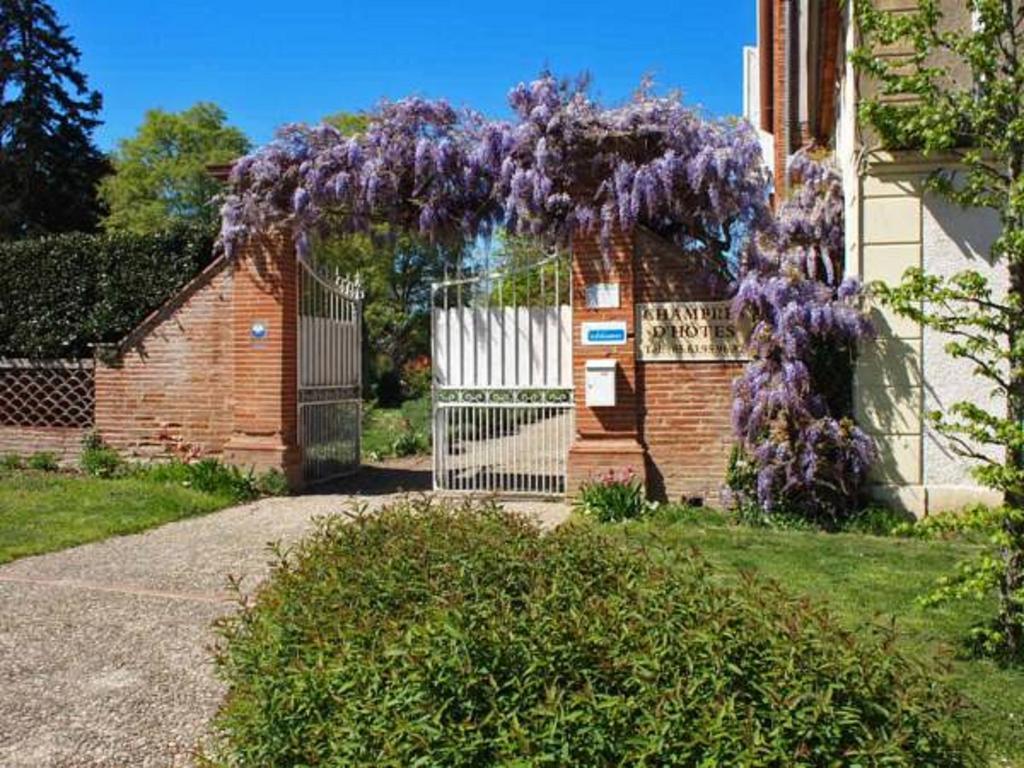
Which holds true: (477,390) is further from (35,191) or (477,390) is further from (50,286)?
(35,191)

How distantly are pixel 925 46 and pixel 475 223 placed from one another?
237 inches

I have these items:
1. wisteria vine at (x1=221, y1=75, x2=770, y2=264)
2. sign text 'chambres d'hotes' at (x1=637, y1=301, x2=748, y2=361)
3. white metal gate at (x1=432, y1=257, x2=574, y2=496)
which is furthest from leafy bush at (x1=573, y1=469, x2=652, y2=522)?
wisteria vine at (x1=221, y1=75, x2=770, y2=264)

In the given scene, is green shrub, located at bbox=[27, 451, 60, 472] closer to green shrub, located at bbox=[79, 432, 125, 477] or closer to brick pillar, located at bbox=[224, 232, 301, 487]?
green shrub, located at bbox=[79, 432, 125, 477]

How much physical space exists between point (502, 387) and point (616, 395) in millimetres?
1412

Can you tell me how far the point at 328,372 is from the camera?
Result: 1191cm

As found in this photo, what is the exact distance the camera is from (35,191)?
3119 centimetres

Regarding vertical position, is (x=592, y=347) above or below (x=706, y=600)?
above

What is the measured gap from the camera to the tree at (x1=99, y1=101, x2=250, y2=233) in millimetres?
42594

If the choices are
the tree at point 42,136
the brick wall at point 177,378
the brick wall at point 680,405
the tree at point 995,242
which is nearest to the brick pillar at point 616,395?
the brick wall at point 680,405

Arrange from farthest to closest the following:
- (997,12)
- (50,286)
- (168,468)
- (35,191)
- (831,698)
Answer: (35,191), (50,286), (168,468), (997,12), (831,698)

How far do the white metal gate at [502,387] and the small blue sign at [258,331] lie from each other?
6.57 ft

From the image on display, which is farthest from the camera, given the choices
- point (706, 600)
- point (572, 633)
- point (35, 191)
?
point (35, 191)

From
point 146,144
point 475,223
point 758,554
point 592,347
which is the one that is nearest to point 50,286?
point 475,223

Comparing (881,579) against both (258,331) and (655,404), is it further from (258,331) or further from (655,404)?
(258,331)
